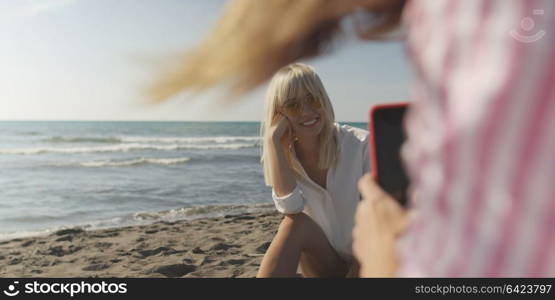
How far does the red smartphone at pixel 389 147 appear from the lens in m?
0.98

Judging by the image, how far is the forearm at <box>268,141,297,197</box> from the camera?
3.11 metres

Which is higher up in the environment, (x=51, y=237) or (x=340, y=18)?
(x=340, y=18)

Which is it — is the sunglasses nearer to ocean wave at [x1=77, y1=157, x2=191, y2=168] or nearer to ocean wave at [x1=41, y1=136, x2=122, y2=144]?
ocean wave at [x1=77, y1=157, x2=191, y2=168]

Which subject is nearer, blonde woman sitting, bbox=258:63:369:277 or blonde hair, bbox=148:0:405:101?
blonde hair, bbox=148:0:405:101

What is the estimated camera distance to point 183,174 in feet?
43.7

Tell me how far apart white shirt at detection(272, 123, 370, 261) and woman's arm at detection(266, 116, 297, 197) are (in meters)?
0.06

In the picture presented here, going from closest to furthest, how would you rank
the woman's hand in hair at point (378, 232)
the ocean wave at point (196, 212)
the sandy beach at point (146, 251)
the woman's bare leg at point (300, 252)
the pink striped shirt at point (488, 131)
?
the pink striped shirt at point (488, 131) → the woman's hand in hair at point (378, 232) → the woman's bare leg at point (300, 252) → the sandy beach at point (146, 251) → the ocean wave at point (196, 212)

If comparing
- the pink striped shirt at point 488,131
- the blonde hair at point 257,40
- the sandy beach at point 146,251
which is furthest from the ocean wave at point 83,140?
the pink striped shirt at point 488,131

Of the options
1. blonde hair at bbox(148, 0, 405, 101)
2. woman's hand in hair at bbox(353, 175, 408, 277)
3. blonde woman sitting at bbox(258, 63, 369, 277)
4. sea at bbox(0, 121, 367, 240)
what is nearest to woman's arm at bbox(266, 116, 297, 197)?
blonde woman sitting at bbox(258, 63, 369, 277)

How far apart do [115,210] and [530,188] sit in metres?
8.38

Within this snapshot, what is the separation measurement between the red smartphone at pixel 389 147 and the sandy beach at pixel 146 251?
3.56m

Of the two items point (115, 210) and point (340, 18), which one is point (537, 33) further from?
point (115, 210)

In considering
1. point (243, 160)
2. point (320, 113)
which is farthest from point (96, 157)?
point (320, 113)

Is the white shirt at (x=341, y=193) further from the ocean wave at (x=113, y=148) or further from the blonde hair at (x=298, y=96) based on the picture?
A: the ocean wave at (x=113, y=148)
